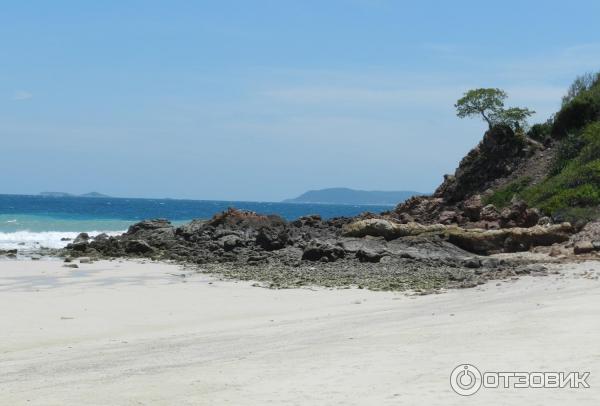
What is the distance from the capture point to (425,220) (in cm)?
3675

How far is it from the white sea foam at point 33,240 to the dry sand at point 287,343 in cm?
1814

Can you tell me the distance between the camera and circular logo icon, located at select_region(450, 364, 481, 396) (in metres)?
6.45

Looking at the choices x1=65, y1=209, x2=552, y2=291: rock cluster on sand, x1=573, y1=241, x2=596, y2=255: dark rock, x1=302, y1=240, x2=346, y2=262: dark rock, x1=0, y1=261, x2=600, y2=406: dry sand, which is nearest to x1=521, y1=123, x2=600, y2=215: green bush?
x1=65, y1=209, x2=552, y2=291: rock cluster on sand

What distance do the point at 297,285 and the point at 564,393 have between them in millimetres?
12062

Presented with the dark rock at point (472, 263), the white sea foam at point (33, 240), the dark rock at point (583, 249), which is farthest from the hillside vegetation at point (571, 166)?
the white sea foam at point (33, 240)

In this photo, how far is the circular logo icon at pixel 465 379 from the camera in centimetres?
645

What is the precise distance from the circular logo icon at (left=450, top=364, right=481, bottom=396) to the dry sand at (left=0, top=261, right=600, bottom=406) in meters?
0.09

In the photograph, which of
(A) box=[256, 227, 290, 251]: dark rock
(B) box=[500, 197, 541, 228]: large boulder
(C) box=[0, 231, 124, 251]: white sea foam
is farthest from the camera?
(C) box=[0, 231, 124, 251]: white sea foam

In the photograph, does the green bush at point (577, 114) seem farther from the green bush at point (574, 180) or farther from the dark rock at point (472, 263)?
the dark rock at point (472, 263)

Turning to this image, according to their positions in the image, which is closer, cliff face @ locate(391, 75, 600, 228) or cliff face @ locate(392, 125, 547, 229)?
cliff face @ locate(391, 75, 600, 228)

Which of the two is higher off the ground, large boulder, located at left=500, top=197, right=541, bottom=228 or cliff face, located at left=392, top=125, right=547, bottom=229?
cliff face, located at left=392, top=125, right=547, bottom=229

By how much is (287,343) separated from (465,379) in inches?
142

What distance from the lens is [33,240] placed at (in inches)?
1548

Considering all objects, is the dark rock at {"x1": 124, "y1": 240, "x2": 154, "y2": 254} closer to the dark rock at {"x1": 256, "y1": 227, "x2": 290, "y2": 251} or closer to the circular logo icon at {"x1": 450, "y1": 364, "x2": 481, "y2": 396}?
the dark rock at {"x1": 256, "y1": 227, "x2": 290, "y2": 251}
